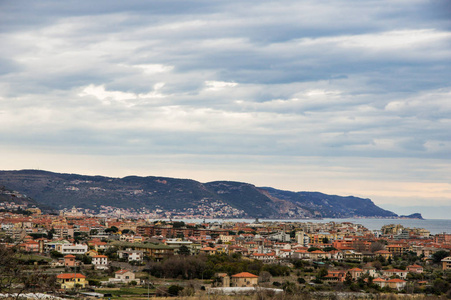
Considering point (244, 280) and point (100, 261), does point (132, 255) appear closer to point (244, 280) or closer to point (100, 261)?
point (100, 261)

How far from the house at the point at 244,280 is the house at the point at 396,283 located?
33.2ft

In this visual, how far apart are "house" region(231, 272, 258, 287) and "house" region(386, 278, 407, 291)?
10107 mm

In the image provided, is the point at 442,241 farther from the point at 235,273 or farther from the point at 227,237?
the point at 235,273

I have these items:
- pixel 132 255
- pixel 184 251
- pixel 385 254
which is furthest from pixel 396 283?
pixel 385 254

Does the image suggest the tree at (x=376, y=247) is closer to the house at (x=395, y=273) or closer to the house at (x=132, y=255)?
the house at (x=395, y=273)

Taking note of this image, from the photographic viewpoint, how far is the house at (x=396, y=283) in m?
47.2

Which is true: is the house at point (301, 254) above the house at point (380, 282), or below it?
above

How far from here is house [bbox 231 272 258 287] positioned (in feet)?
149

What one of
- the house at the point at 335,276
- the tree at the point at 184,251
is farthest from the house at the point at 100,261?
the house at the point at 335,276

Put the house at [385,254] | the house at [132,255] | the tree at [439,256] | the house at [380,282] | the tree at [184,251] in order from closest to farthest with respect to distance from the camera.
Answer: the house at [380,282], the house at [132,255], the tree at [184,251], the tree at [439,256], the house at [385,254]

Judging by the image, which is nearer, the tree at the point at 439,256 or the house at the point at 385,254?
the tree at the point at 439,256

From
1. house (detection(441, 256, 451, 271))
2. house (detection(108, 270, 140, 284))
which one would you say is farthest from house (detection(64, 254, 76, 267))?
house (detection(441, 256, 451, 271))

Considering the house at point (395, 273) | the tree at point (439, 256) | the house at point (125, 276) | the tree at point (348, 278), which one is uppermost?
the tree at point (439, 256)

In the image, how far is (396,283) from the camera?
4778cm
